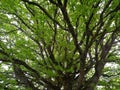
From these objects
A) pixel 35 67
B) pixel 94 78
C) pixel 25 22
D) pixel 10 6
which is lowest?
pixel 94 78

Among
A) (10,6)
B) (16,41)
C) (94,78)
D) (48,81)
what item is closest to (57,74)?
(48,81)

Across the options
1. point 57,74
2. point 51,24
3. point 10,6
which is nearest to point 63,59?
point 57,74

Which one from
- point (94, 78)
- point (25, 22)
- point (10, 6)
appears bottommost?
point (94, 78)

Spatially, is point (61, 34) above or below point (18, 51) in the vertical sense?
above

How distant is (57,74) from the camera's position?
788 centimetres

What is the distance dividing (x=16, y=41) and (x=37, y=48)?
101 centimetres

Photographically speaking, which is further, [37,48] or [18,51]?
[37,48]

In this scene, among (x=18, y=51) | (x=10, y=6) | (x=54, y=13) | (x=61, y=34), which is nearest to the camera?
(x=10, y=6)

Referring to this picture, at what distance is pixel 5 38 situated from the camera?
819 cm

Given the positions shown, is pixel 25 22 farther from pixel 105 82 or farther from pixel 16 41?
pixel 105 82

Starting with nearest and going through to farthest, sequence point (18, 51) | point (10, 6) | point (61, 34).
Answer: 1. point (10, 6)
2. point (18, 51)
3. point (61, 34)

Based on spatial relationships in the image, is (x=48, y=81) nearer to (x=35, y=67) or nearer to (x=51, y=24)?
(x=35, y=67)

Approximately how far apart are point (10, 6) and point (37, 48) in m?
2.66

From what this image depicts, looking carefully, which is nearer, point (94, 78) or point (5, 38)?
point (94, 78)
